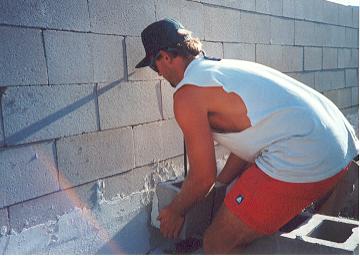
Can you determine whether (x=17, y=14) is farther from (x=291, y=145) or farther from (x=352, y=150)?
(x=352, y=150)

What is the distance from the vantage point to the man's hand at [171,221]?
84.4 inches

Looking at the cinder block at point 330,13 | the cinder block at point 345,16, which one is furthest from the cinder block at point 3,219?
the cinder block at point 345,16

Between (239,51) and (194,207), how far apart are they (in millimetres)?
1777

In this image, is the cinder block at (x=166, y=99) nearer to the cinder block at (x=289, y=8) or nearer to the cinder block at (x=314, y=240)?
the cinder block at (x=314, y=240)

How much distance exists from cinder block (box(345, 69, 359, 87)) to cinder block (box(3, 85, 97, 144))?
4677mm

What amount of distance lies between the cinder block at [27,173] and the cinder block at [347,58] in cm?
473

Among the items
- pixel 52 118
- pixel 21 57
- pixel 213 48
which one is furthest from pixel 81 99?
pixel 213 48

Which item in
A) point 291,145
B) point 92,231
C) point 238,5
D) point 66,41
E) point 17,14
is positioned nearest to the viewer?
point 291,145

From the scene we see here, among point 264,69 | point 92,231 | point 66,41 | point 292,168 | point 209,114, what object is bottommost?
point 92,231

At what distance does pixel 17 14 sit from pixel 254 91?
128cm

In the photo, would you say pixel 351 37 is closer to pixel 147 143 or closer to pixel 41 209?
→ pixel 147 143

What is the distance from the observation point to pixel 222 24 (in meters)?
3.39

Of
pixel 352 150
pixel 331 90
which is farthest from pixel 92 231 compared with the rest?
pixel 331 90

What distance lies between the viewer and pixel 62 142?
2.29 meters
